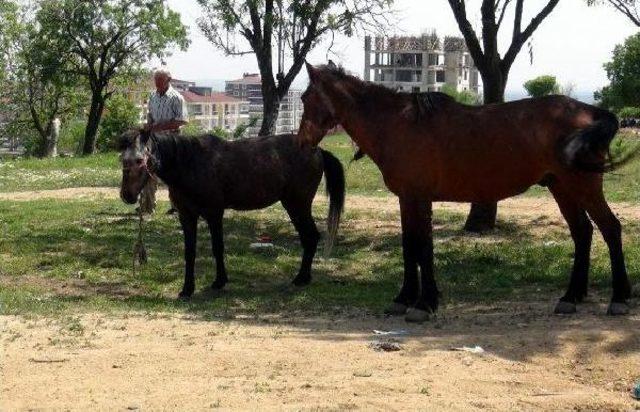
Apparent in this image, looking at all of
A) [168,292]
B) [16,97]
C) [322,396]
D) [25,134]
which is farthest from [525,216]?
[25,134]

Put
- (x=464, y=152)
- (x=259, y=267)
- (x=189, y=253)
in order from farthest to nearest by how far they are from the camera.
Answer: (x=259, y=267) → (x=189, y=253) → (x=464, y=152)

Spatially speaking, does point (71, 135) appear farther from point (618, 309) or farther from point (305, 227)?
point (618, 309)

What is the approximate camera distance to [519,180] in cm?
830

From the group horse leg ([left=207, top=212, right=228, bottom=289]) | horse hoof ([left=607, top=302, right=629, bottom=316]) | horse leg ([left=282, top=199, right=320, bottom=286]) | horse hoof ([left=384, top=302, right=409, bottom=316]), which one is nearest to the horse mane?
horse hoof ([left=384, top=302, right=409, bottom=316])

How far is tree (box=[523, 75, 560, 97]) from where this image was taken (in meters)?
71.9

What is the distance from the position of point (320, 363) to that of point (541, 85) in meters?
69.5

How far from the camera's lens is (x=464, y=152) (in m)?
8.34

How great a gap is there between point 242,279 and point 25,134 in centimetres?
6343

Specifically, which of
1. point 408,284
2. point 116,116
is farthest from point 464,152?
point 116,116

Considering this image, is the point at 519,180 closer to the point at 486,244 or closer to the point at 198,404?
the point at 198,404

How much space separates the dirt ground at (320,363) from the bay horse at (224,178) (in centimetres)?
195

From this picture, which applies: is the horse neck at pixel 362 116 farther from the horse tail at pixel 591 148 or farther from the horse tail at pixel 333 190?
the horse tail at pixel 333 190

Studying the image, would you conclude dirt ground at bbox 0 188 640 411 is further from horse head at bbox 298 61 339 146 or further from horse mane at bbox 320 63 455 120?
horse mane at bbox 320 63 455 120

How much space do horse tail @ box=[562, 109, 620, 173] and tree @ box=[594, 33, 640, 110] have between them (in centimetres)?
5564
